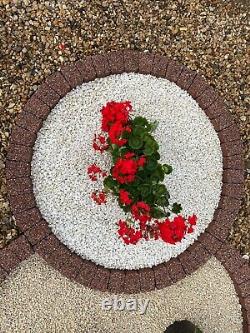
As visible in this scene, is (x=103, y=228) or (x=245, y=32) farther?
(x=245, y=32)

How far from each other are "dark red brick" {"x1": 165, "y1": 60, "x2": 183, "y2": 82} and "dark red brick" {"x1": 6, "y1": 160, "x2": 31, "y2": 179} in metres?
1.64

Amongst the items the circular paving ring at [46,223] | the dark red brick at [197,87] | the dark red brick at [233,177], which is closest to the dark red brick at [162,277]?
the circular paving ring at [46,223]

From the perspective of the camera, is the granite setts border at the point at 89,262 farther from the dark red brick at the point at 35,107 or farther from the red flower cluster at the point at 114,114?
the red flower cluster at the point at 114,114

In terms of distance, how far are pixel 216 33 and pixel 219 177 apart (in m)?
1.46

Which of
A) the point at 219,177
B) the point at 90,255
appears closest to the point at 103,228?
the point at 90,255

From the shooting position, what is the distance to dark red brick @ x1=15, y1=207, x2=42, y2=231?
4.59m

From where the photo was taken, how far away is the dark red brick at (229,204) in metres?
4.89

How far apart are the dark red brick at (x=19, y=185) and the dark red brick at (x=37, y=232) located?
33 cm

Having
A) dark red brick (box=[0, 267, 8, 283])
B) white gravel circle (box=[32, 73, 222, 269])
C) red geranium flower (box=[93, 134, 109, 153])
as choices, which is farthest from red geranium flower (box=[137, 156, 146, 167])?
dark red brick (box=[0, 267, 8, 283])

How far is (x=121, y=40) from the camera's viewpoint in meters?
4.80

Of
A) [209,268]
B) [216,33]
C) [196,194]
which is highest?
[216,33]

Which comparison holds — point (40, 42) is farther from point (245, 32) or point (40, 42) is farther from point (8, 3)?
point (245, 32)

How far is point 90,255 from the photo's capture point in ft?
15.5

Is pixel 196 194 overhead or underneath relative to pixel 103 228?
overhead
